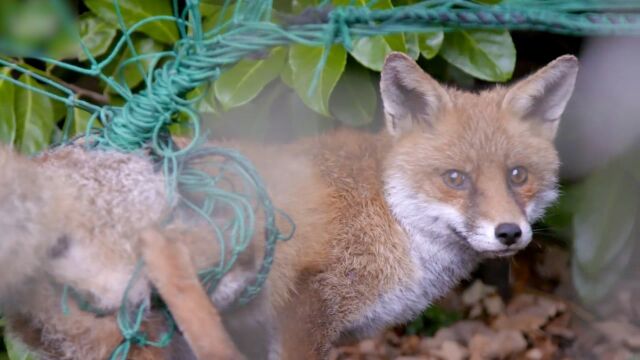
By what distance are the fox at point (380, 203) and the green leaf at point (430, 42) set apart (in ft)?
1.26

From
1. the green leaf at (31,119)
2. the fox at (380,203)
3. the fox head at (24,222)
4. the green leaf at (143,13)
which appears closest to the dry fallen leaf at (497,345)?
the fox at (380,203)

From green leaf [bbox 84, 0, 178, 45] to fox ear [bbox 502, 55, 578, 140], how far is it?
123 centimetres

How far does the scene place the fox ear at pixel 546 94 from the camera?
2146mm

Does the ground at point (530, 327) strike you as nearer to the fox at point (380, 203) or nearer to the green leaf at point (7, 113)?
the fox at point (380, 203)

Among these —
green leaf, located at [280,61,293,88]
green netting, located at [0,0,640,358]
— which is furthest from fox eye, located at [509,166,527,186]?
green leaf, located at [280,61,293,88]

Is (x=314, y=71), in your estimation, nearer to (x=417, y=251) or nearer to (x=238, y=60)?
(x=417, y=251)

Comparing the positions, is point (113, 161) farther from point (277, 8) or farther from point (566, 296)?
point (566, 296)

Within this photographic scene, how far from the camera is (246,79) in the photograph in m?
2.63

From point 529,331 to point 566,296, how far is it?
0.77 ft

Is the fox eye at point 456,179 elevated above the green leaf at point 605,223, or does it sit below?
above

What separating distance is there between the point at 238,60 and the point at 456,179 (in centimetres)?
69

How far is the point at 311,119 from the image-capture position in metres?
2.72

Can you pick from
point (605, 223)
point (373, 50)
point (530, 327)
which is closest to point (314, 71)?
point (373, 50)

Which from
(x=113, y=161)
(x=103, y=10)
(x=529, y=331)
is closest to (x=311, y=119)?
(x=103, y=10)
